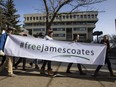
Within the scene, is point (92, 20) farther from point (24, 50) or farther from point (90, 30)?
point (24, 50)

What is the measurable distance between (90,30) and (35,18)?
26.3 metres

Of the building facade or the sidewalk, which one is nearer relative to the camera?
the sidewalk

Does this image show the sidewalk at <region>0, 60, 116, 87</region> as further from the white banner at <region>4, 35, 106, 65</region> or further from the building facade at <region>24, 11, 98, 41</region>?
the building facade at <region>24, 11, 98, 41</region>

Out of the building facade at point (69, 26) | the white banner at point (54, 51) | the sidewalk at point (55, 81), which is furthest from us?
the building facade at point (69, 26)

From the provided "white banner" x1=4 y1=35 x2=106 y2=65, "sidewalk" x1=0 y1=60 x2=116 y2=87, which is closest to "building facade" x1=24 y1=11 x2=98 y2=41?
"white banner" x1=4 y1=35 x2=106 y2=65

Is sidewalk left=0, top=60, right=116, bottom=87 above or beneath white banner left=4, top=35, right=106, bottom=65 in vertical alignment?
beneath

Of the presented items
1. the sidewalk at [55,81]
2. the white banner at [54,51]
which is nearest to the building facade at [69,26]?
the white banner at [54,51]

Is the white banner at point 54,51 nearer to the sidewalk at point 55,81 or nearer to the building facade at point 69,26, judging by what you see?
the sidewalk at point 55,81

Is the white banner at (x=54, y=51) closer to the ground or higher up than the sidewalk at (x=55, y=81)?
higher up

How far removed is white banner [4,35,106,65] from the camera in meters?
11.3

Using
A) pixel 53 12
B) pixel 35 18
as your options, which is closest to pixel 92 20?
pixel 35 18

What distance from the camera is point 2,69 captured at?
12305 mm

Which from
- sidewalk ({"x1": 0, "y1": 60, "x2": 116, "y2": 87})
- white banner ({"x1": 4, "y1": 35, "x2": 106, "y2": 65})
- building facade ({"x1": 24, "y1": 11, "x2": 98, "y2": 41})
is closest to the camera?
sidewalk ({"x1": 0, "y1": 60, "x2": 116, "y2": 87})

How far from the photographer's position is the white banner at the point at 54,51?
37.2 ft
